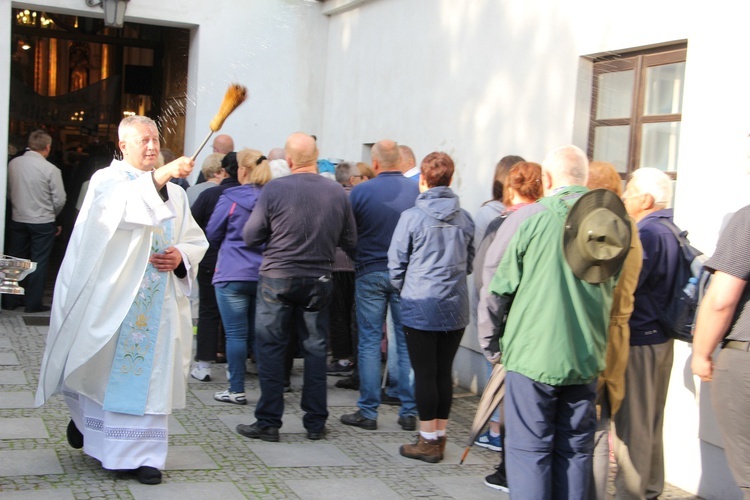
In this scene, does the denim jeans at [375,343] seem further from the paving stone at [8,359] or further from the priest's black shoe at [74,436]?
the paving stone at [8,359]

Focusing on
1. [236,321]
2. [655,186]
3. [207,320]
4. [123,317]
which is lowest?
[207,320]

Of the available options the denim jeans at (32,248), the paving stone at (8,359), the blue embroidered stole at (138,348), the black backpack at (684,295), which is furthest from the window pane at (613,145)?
the denim jeans at (32,248)

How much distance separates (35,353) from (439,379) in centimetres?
438

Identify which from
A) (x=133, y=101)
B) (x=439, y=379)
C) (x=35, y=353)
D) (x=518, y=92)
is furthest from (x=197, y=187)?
(x=133, y=101)

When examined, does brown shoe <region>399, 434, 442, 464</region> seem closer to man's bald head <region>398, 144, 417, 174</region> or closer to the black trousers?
the black trousers

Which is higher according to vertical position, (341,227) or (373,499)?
(341,227)

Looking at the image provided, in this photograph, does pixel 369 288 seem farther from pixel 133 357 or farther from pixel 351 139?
pixel 351 139

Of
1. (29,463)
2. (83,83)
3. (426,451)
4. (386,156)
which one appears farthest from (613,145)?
(83,83)

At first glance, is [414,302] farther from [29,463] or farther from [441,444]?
[29,463]

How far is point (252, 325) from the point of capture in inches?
294

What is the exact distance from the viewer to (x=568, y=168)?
14.1 feet

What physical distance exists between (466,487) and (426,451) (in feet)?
1.61

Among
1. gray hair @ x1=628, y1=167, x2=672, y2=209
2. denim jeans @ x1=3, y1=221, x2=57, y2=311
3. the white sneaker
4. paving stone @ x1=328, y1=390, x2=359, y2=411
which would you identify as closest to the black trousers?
gray hair @ x1=628, y1=167, x2=672, y2=209

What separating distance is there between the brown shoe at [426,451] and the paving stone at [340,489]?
0.51 metres
